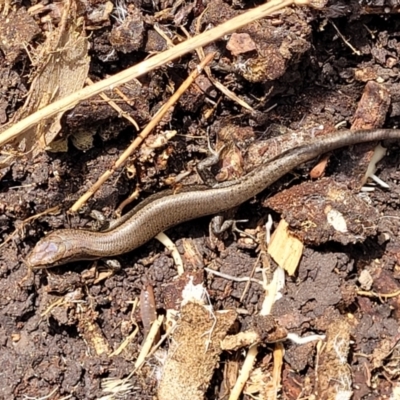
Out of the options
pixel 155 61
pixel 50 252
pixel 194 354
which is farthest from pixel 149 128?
pixel 194 354

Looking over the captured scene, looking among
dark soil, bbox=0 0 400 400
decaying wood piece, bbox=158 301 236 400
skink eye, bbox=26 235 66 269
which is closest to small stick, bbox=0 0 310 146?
dark soil, bbox=0 0 400 400

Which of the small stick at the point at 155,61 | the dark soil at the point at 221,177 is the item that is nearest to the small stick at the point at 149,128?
the dark soil at the point at 221,177

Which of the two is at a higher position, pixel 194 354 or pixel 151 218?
pixel 151 218

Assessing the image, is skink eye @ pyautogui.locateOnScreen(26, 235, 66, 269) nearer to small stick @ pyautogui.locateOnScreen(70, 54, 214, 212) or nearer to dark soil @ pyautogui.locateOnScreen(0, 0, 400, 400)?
dark soil @ pyautogui.locateOnScreen(0, 0, 400, 400)

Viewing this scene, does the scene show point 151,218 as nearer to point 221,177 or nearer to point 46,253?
point 221,177

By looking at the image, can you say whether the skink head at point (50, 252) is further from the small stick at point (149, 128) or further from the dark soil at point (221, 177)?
the small stick at point (149, 128)

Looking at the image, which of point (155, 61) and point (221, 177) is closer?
point (155, 61)

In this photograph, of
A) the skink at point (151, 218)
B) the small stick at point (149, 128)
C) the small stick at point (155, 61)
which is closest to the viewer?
Answer: the small stick at point (155, 61)

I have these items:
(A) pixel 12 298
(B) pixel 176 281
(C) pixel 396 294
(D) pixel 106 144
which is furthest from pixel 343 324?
(A) pixel 12 298
